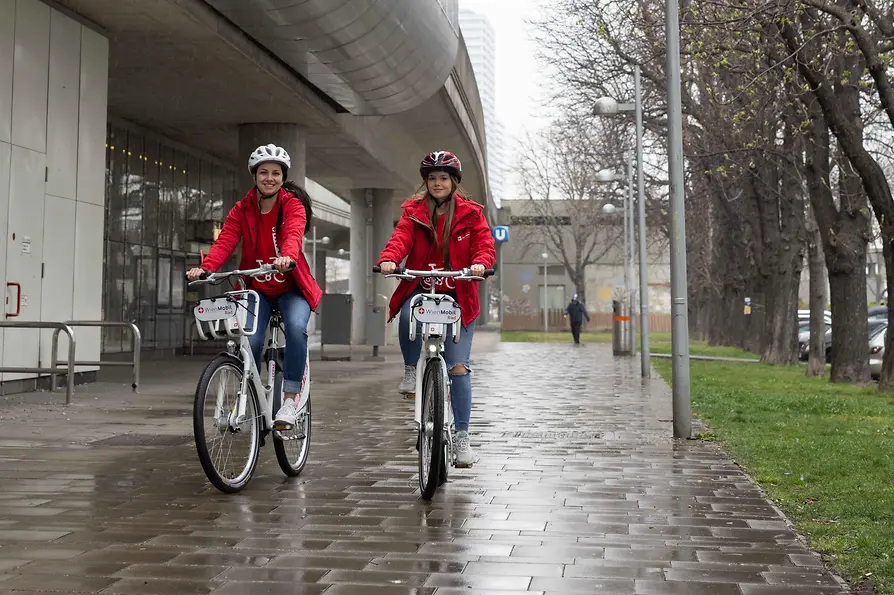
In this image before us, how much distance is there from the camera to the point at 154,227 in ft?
86.7

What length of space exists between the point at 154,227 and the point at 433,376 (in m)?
21.6

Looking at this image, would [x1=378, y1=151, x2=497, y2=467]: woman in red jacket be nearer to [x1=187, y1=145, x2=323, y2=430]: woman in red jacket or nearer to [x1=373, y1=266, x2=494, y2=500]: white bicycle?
[x1=373, y1=266, x2=494, y2=500]: white bicycle

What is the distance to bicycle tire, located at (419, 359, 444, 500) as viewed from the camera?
600 centimetres

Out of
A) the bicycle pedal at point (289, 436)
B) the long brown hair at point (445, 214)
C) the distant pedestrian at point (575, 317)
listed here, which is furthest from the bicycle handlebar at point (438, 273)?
the distant pedestrian at point (575, 317)

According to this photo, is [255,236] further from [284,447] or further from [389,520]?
[389,520]

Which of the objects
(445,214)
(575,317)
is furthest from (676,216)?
(575,317)

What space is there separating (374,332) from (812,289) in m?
10.0

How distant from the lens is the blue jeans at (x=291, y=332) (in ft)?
21.5

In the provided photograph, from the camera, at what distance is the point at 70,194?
1501 centimetres

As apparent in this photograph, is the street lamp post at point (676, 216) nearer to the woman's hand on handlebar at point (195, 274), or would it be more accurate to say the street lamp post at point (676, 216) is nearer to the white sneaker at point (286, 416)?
the white sneaker at point (286, 416)

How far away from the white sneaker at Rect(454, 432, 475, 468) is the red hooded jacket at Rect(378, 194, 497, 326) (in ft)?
2.30

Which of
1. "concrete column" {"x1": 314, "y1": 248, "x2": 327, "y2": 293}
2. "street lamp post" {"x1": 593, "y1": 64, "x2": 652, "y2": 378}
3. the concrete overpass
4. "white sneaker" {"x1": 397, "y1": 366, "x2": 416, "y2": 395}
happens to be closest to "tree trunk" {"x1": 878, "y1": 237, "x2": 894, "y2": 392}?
"street lamp post" {"x1": 593, "y1": 64, "x2": 652, "y2": 378}

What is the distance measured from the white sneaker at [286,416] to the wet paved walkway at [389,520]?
0.38 m

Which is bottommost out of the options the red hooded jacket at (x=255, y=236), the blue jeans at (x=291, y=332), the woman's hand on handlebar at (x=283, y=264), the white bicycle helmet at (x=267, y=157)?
the blue jeans at (x=291, y=332)
